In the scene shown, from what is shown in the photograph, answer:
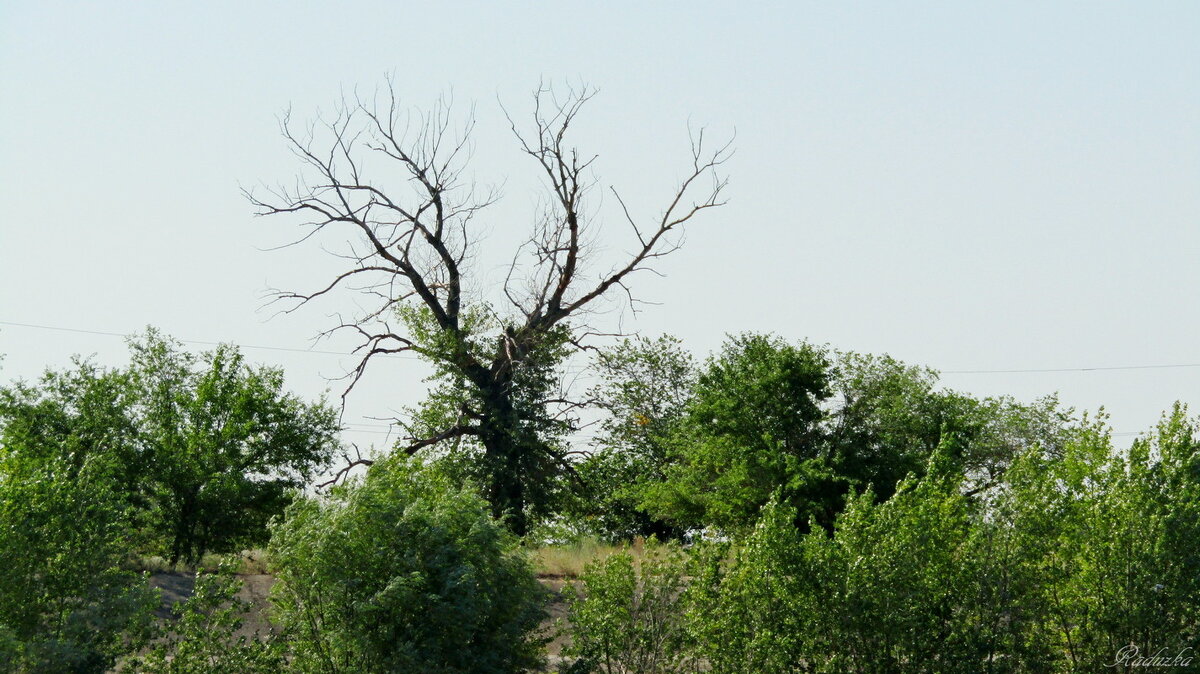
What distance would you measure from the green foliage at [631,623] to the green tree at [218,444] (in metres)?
13.8

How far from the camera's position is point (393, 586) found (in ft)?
40.9

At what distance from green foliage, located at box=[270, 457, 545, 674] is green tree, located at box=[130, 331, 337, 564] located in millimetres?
13815

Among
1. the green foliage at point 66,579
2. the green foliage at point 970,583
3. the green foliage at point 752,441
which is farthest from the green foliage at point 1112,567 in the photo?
the green foliage at point 752,441

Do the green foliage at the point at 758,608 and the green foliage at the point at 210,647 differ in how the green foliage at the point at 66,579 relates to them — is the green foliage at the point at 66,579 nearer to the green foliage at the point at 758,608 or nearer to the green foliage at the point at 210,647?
the green foliage at the point at 210,647

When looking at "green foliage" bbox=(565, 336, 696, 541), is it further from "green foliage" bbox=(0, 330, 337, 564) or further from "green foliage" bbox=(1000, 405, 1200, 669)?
"green foliage" bbox=(1000, 405, 1200, 669)

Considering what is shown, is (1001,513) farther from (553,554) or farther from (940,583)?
(553,554)

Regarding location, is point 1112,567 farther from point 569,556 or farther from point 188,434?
point 188,434

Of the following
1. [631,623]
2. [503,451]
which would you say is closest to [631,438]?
[503,451]

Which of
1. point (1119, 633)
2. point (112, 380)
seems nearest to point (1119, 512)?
point (1119, 633)

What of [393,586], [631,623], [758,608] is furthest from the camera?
[631,623]

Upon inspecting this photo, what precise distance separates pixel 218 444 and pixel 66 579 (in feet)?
49.8

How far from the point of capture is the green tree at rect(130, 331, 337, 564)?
2745 cm

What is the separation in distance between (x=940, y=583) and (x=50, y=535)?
9.19m

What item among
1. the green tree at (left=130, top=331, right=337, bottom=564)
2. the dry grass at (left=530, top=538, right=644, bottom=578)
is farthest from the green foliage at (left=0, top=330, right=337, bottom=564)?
the dry grass at (left=530, top=538, right=644, bottom=578)
